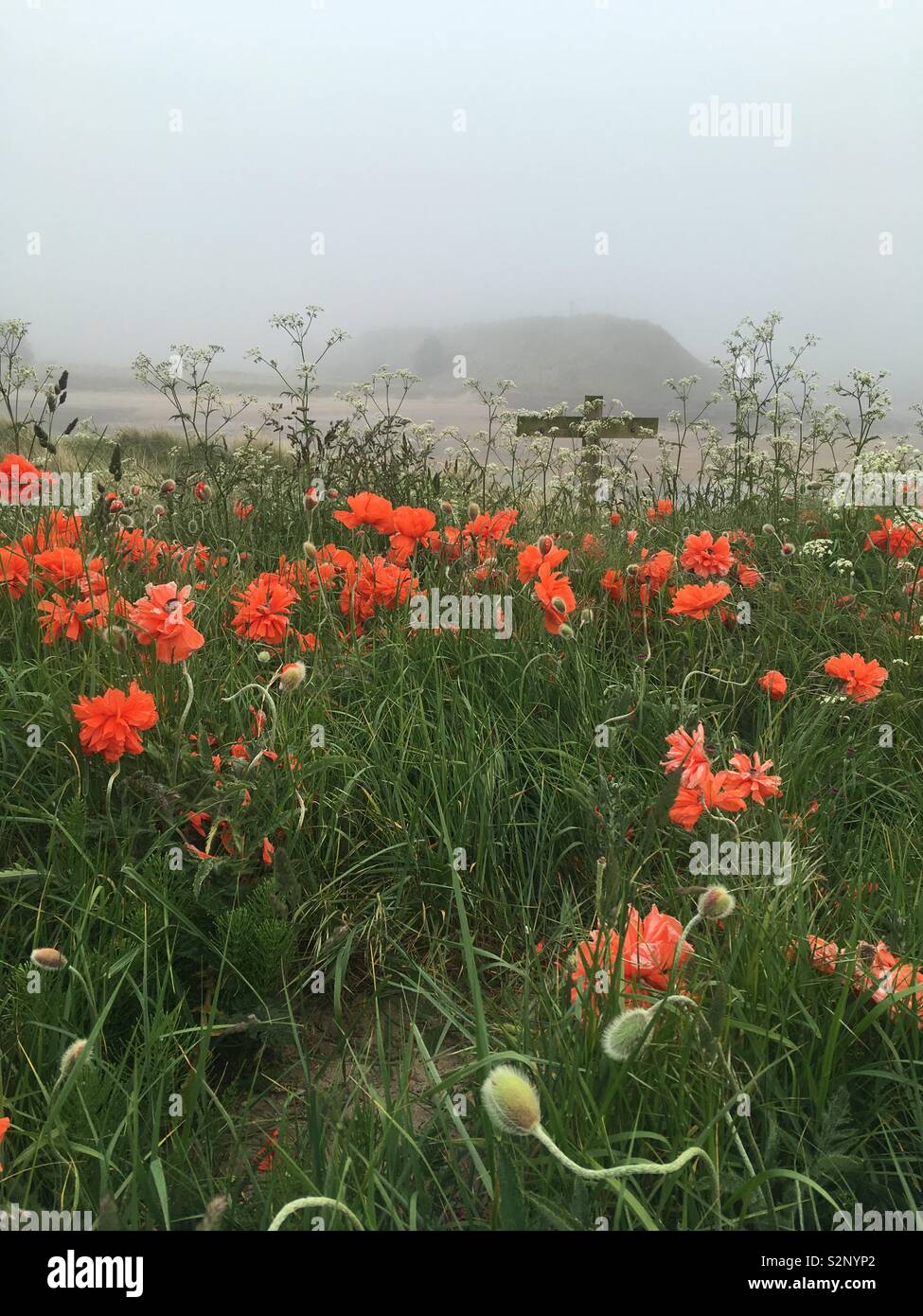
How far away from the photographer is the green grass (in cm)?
135

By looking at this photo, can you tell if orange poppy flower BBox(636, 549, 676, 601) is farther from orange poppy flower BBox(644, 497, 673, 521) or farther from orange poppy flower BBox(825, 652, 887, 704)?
orange poppy flower BBox(644, 497, 673, 521)

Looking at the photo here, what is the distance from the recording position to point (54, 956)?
1460 millimetres

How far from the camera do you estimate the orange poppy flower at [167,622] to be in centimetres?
211

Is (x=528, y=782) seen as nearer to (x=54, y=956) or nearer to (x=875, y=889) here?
(x=875, y=889)

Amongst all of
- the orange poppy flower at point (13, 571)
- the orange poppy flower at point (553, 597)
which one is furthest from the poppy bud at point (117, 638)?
the orange poppy flower at point (553, 597)

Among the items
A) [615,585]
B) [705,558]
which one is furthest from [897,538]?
[615,585]

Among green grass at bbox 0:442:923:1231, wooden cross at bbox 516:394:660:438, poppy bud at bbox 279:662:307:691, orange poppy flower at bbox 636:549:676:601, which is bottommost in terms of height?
green grass at bbox 0:442:923:1231

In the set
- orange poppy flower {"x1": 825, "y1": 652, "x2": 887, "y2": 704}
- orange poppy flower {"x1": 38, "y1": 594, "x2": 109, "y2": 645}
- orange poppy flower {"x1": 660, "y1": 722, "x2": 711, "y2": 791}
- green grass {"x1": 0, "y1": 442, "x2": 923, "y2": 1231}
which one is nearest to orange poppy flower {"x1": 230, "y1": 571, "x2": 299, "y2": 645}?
green grass {"x1": 0, "y1": 442, "x2": 923, "y2": 1231}

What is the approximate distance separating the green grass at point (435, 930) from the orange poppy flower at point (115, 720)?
124 millimetres

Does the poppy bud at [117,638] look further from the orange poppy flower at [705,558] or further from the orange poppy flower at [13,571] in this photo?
the orange poppy flower at [705,558]

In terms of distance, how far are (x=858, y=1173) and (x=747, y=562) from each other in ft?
9.29

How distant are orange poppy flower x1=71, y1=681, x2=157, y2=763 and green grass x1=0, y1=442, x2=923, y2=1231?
124 mm

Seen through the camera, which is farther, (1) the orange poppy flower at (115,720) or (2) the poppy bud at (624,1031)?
(1) the orange poppy flower at (115,720)

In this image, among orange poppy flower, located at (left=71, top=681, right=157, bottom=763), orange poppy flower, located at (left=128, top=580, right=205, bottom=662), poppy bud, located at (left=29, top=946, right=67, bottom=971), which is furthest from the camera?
orange poppy flower, located at (left=128, top=580, right=205, bottom=662)
